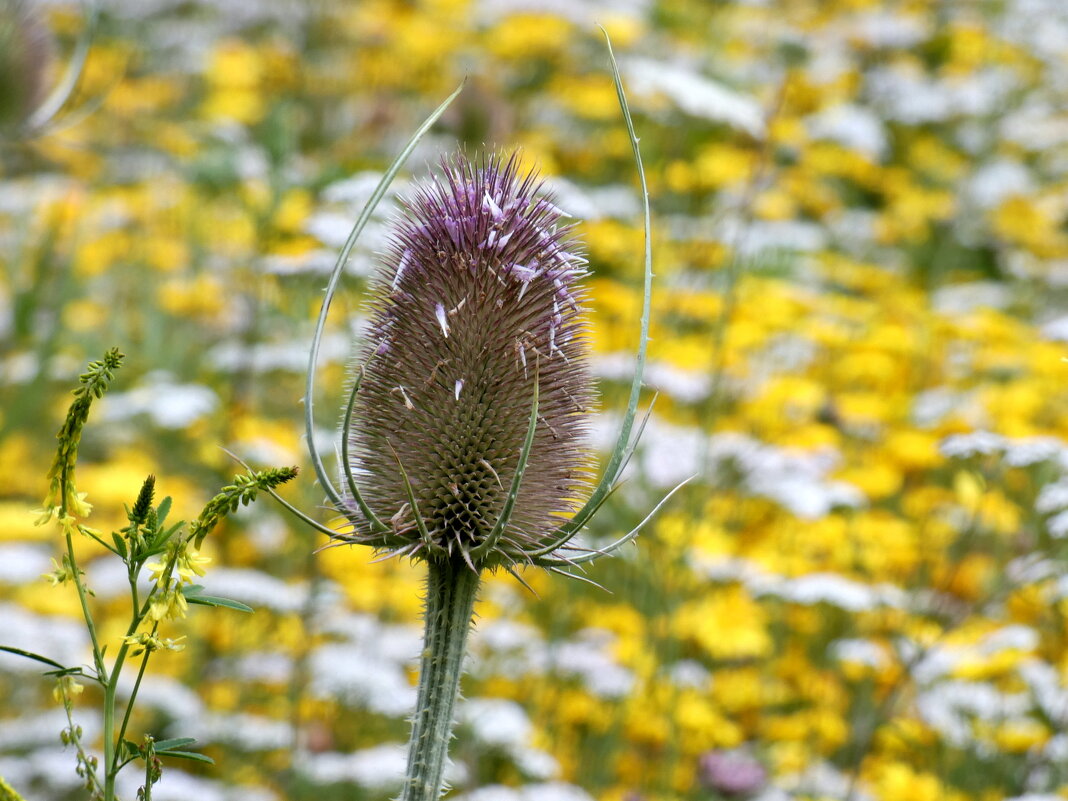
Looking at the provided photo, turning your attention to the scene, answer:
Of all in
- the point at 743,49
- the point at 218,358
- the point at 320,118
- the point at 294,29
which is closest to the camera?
the point at 218,358

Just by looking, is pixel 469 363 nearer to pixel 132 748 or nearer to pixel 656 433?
pixel 132 748

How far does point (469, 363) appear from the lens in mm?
1603

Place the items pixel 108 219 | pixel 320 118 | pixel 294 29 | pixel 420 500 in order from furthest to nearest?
pixel 294 29 < pixel 320 118 < pixel 108 219 < pixel 420 500

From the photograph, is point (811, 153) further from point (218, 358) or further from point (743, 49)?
point (218, 358)

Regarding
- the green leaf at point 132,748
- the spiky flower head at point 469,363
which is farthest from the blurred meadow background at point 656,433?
the green leaf at point 132,748

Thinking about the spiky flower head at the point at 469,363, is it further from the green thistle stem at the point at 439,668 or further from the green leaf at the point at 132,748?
the green leaf at the point at 132,748

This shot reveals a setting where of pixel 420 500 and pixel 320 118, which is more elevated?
pixel 320 118

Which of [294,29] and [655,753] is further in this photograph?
[294,29]

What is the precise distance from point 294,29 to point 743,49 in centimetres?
334

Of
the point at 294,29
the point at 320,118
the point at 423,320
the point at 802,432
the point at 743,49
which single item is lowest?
the point at 423,320

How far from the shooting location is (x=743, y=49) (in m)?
8.81

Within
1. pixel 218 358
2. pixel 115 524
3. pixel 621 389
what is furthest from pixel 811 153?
pixel 115 524

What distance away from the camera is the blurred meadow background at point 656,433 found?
11.8ft

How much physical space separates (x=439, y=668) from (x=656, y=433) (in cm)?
289
